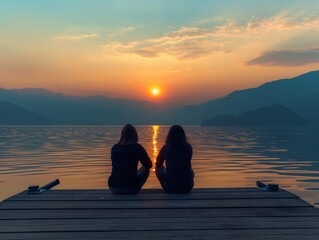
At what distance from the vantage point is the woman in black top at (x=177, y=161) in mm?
9953

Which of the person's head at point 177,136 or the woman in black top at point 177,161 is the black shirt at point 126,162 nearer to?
the woman in black top at point 177,161

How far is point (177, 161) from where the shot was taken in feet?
32.7

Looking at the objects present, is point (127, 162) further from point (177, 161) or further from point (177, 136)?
point (177, 136)

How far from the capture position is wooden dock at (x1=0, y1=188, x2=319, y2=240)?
652cm

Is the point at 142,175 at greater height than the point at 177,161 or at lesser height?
lesser

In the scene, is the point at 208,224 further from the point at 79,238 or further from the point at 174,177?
the point at 174,177

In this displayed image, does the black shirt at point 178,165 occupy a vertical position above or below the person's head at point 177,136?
below

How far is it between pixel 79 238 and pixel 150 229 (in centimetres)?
130

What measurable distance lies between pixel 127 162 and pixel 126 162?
0.03m

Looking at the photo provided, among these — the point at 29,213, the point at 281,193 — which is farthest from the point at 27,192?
the point at 281,193

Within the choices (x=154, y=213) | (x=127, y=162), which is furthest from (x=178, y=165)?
(x=154, y=213)

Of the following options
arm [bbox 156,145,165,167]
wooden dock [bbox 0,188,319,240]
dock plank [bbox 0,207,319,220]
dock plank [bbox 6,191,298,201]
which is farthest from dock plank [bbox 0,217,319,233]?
arm [bbox 156,145,165,167]

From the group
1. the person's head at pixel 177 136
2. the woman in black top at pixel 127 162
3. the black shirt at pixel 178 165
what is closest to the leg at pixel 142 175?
the woman in black top at pixel 127 162

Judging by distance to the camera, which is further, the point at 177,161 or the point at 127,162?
the point at 177,161
